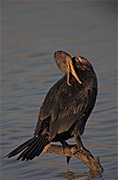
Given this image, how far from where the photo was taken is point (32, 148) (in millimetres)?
5379

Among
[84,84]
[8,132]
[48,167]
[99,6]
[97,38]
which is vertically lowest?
[48,167]

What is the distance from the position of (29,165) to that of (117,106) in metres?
2.41

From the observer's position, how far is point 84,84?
573cm

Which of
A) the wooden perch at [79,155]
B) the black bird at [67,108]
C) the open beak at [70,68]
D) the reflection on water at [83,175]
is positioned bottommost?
the reflection on water at [83,175]

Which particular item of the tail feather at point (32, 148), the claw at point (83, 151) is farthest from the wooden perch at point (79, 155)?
the tail feather at point (32, 148)

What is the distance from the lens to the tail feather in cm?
533

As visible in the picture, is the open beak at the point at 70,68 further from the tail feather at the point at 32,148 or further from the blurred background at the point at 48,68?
Result: the blurred background at the point at 48,68

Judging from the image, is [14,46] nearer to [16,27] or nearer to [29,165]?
[16,27]

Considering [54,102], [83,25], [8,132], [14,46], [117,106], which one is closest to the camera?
[54,102]

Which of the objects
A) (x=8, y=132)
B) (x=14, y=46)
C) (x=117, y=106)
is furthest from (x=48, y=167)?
(x=14, y=46)

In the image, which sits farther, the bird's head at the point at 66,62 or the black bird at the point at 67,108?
the bird's head at the point at 66,62

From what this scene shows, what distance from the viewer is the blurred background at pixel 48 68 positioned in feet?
23.2

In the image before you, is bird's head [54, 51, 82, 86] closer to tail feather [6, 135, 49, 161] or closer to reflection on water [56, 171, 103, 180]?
tail feather [6, 135, 49, 161]

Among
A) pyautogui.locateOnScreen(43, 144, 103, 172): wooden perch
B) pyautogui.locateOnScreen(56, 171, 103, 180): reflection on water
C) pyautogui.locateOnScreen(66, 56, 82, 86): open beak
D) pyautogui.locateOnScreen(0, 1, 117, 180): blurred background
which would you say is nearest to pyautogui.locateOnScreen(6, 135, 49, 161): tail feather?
pyautogui.locateOnScreen(43, 144, 103, 172): wooden perch
